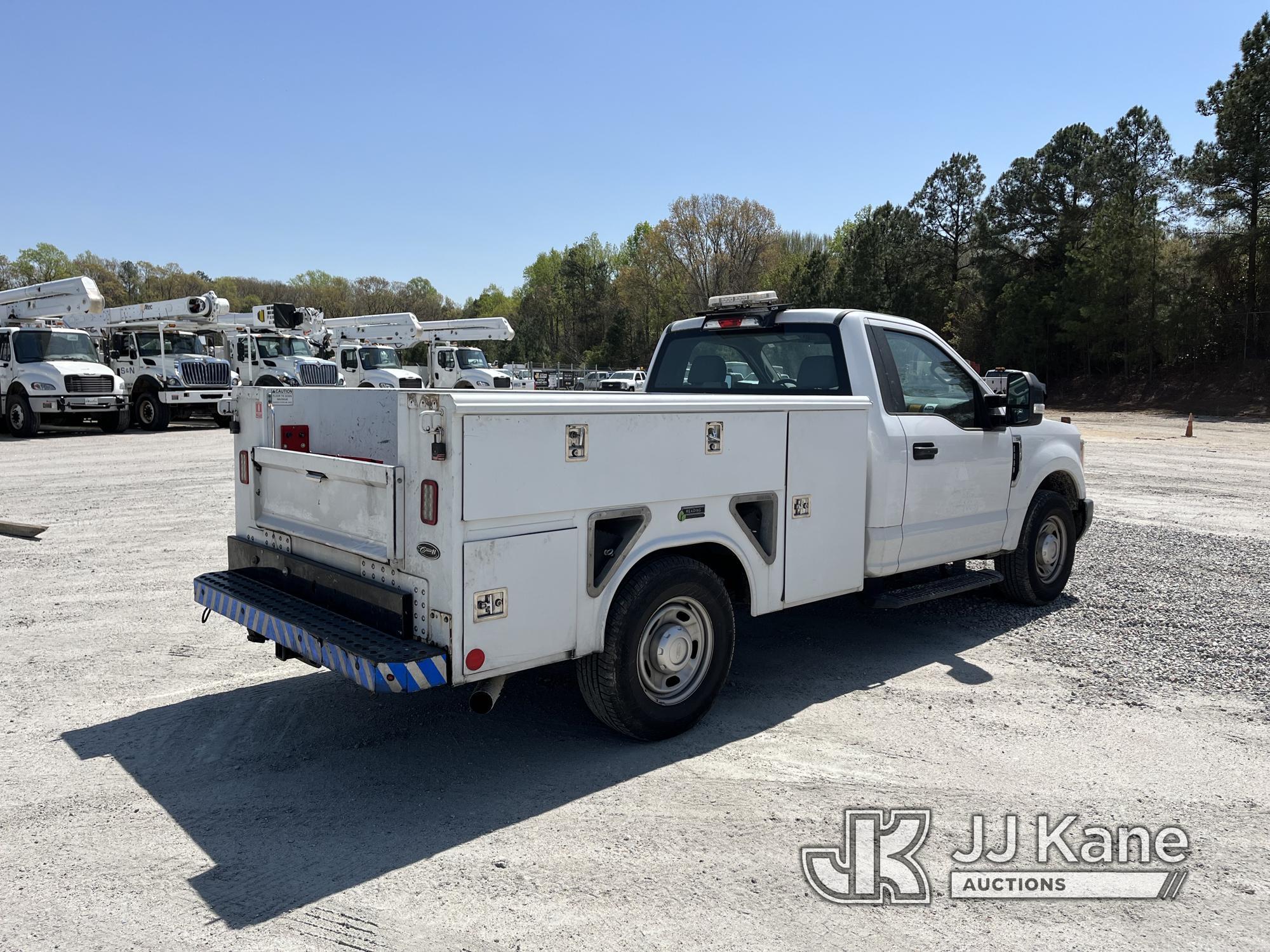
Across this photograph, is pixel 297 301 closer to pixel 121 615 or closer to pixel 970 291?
pixel 970 291

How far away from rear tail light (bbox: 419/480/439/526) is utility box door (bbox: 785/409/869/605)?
6.57 ft

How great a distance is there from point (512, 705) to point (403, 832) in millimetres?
1430

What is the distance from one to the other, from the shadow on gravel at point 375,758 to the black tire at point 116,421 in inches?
816

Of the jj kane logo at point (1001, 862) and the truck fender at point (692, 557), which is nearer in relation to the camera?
the jj kane logo at point (1001, 862)

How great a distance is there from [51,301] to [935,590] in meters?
26.0

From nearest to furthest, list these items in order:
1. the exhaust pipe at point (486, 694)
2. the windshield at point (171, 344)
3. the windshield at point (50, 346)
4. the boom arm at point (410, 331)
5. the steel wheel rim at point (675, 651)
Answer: the exhaust pipe at point (486, 694) → the steel wheel rim at point (675, 651) → the windshield at point (50, 346) → the windshield at point (171, 344) → the boom arm at point (410, 331)

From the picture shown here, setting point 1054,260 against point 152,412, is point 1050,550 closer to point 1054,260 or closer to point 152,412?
point 152,412

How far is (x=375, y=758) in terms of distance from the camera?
4.38 metres

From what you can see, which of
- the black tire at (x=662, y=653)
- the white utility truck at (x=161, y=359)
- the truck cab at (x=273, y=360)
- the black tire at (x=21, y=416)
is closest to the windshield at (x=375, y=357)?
the truck cab at (x=273, y=360)

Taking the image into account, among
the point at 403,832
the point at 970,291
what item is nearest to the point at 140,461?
the point at 403,832

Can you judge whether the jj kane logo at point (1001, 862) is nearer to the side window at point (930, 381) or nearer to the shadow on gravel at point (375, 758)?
the shadow on gravel at point (375, 758)

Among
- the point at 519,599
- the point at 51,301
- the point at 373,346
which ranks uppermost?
the point at 51,301

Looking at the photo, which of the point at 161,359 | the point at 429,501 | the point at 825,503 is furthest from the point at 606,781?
the point at 161,359

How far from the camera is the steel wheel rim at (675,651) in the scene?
4398 mm
